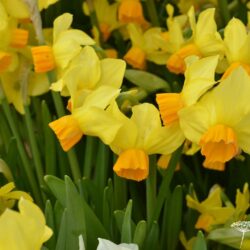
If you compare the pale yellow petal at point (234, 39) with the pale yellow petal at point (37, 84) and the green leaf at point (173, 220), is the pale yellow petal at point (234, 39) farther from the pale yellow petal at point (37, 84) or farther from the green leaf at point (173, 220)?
the pale yellow petal at point (37, 84)

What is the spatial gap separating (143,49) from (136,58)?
0.04 meters

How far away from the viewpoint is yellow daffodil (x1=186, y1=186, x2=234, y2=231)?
1.08 metres

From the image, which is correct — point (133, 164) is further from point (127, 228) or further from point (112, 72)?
point (112, 72)

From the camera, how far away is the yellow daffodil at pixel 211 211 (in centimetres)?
108

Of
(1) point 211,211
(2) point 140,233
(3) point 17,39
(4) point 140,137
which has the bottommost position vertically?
(1) point 211,211

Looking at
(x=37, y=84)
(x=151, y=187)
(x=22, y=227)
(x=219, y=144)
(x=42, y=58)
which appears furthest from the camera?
(x=37, y=84)

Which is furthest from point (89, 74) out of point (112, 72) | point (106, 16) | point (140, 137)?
point (106, 16)

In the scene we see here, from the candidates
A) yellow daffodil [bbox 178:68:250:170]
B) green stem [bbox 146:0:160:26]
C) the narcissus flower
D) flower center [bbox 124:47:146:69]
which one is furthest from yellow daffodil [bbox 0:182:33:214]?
green stem [bbox 146:0:160:26]

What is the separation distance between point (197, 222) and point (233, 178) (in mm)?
168

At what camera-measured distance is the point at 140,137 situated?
90 centimetres

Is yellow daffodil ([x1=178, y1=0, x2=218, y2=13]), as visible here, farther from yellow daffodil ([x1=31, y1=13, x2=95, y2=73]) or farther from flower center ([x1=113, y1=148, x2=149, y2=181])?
flower center ([x1=113, y1=148, x2=149, y2=181])

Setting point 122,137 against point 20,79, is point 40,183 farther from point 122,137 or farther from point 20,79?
point 122,137

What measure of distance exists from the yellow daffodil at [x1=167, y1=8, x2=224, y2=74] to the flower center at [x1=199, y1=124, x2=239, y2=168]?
235mm

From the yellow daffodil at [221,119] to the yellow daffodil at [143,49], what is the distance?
46 cm
